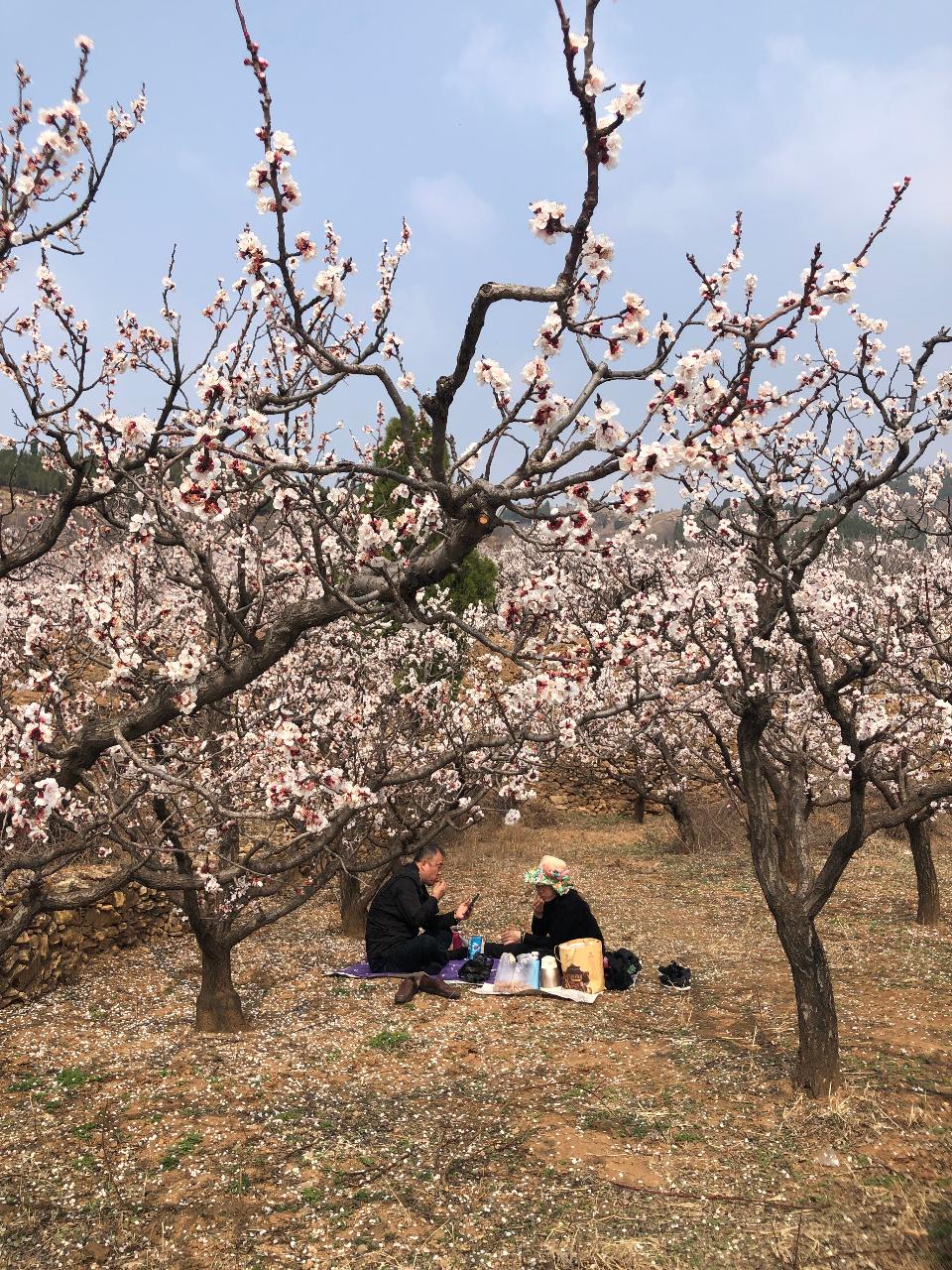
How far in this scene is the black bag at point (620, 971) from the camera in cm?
866

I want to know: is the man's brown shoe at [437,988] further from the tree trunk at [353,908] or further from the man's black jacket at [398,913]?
the tree trunk at [353,908]

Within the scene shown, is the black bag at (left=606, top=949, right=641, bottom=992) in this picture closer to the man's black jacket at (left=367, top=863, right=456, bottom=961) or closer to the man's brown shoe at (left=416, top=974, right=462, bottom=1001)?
the man's brown shoe at (left=416, top=974, right=462, bottom=1001)

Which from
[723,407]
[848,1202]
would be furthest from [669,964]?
[723,407]

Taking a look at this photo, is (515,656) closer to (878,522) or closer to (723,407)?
(723,407)

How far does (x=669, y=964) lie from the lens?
880cm

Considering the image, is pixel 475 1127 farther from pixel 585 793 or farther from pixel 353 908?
pixel 585 793

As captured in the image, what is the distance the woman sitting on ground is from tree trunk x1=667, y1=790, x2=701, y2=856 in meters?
8.46

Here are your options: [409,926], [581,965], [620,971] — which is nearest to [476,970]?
[409,926]

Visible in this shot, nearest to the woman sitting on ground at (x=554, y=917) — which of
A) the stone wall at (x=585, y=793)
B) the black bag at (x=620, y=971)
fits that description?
the black bag at (x=620, y=971)

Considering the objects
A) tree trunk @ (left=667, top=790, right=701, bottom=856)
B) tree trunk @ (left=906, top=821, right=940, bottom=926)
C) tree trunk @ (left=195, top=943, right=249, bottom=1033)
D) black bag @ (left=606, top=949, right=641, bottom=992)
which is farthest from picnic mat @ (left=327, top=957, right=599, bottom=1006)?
tree trunk @ (left=667, top=790, right=701, bottom=856)

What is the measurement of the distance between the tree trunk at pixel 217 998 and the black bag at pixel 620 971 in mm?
3701

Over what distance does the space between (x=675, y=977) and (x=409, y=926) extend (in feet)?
9.38

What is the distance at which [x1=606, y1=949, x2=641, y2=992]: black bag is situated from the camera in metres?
8.66

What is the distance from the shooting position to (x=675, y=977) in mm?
8641
